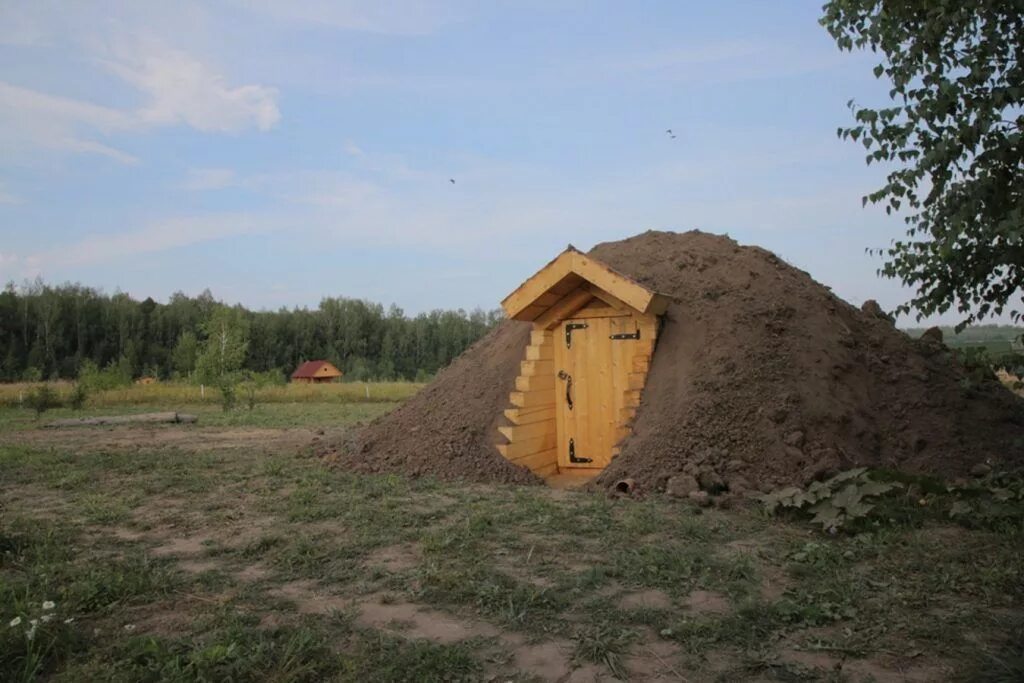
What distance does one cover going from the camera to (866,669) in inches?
135

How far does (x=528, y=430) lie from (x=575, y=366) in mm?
1050

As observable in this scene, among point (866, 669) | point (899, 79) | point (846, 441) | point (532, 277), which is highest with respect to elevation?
point (899, 79)

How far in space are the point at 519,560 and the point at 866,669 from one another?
2438 mm

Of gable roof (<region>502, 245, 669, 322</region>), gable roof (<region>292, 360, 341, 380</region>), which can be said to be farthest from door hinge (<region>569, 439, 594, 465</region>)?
gable roof (<region>292, 360, 341, 380</region>)

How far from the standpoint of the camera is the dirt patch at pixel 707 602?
4.25 metres

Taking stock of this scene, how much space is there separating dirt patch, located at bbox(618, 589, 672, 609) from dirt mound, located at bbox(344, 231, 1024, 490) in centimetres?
291

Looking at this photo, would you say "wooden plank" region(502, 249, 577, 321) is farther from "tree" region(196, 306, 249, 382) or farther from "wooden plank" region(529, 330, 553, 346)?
"tree" region(196, 306, 249, 382)

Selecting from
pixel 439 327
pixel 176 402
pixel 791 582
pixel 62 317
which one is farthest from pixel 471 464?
A: pixel 439 327

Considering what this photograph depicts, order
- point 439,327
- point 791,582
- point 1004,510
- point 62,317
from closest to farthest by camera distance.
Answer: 1. point 791,582
2. point 1004,510
3. point 62,317
4. point 439,327

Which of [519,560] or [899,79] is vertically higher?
[899,79]

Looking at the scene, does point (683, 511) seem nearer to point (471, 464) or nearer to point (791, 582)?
point (791, 582)

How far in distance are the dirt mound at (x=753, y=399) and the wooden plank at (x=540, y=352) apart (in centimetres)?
53

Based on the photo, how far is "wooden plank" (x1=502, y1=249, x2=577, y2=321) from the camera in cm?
916

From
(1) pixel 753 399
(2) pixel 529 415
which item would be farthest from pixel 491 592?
(2) pixel 529 415
